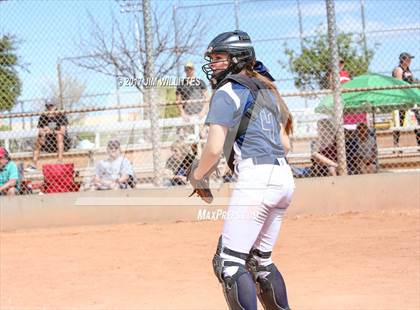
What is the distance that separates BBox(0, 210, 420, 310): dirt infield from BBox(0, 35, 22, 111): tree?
2412 mm

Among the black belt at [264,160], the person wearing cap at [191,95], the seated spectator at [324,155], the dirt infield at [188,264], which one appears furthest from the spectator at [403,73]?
the black belt at [264,160]

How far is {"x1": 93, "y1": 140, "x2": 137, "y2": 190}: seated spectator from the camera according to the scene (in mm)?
11047

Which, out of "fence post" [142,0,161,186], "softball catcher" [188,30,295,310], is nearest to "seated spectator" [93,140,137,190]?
"fence post" [142,0,161,186]

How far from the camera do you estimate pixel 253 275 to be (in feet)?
15.0

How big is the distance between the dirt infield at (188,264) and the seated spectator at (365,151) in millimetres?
721

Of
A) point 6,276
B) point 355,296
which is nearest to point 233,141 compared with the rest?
point 355,296

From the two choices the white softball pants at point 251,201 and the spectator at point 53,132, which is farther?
the spectator at point 53,132

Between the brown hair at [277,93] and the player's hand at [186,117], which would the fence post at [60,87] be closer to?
the player's hand at [186,117]

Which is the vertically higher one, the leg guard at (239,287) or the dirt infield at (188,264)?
the leg guard at (239,287)

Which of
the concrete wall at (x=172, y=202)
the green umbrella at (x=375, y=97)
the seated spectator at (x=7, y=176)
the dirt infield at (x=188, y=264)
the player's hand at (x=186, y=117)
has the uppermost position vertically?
the green umbrella at (x=375, y=97)

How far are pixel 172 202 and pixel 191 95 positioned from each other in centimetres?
174

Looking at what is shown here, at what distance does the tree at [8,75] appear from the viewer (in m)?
11.5

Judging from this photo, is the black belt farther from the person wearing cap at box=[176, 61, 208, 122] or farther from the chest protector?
the person wearing cap at box=[176, 61, 208, 122]

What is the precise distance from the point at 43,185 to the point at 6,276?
3.52 meters
